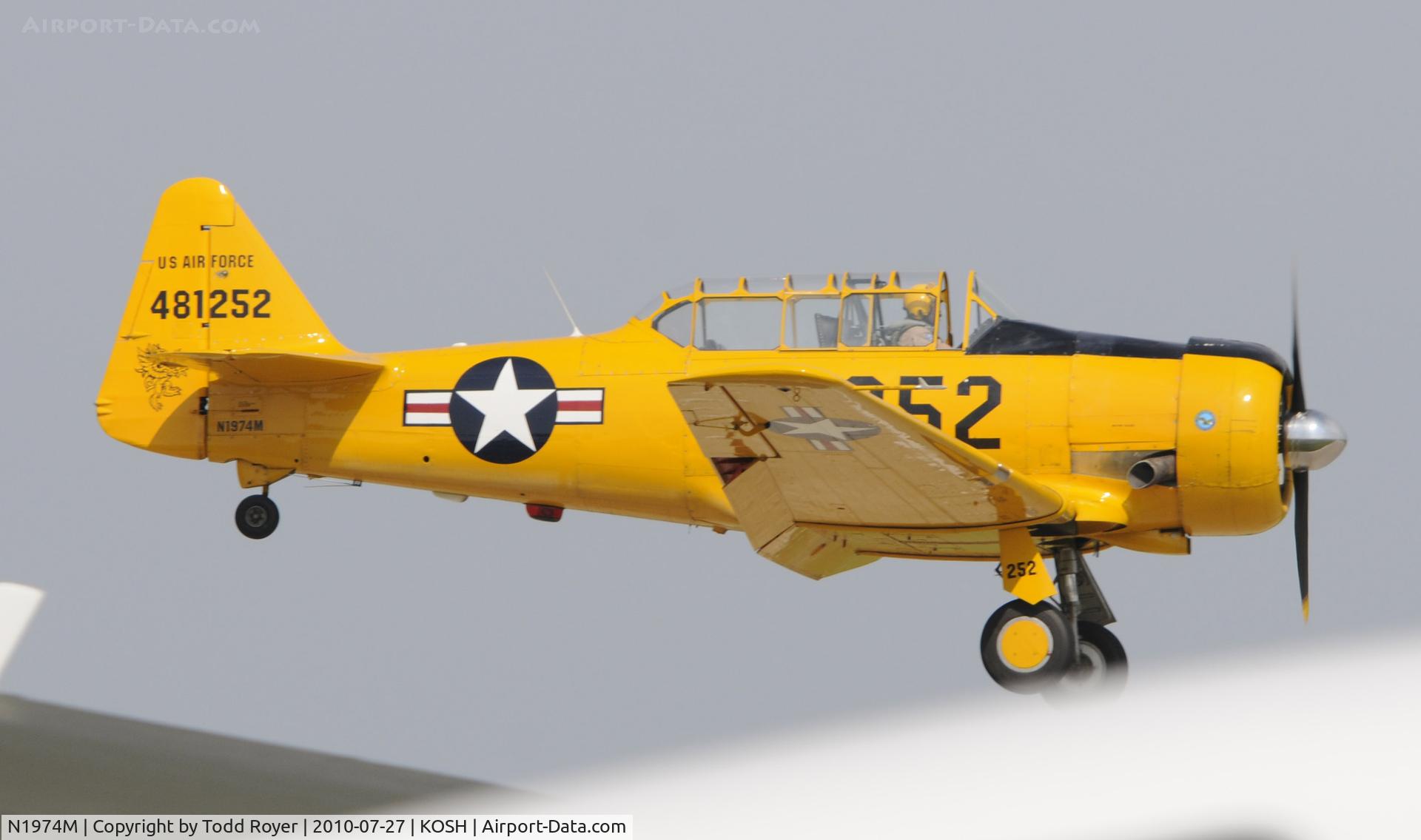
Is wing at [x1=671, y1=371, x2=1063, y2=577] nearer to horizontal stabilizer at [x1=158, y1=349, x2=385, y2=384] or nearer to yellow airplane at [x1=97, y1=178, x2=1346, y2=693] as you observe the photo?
yellow airplane at [x1=97, y1=178, x2=1346, y2=693]

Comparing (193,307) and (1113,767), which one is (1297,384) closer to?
(1113,767)

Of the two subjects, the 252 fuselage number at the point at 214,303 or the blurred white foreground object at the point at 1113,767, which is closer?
the blurred white foreground object at the point at 1113,767

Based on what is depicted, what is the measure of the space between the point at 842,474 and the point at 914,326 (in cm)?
135

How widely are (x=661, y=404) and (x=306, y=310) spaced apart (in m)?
3.10

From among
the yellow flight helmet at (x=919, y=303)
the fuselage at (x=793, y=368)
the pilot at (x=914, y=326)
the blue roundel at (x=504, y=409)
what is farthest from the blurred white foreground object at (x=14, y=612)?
the yellow flight helmet at (x=919, y=303)

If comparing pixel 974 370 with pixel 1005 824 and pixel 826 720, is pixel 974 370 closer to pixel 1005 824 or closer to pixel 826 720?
pixel 826 720

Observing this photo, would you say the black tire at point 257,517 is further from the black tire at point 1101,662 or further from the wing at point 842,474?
the black tire at point 1101,662

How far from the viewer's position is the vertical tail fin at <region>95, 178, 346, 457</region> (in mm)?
11812

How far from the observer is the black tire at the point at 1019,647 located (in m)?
9.47

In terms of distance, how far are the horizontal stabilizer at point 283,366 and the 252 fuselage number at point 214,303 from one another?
68 centimetres

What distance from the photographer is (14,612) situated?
286 inches

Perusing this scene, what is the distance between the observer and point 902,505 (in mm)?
9812

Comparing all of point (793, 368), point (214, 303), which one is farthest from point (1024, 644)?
point (214, 303)

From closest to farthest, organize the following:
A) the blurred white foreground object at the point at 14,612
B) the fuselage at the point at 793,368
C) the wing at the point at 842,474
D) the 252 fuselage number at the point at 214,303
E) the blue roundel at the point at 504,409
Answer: the blurred white foreground object at the point at 14,612 → the wing at the point at 842,474 → the fuselage at the point at 793,368 → the blue roundel at the point at 504,409 → the 252 fuselage number at the point at 214,303
